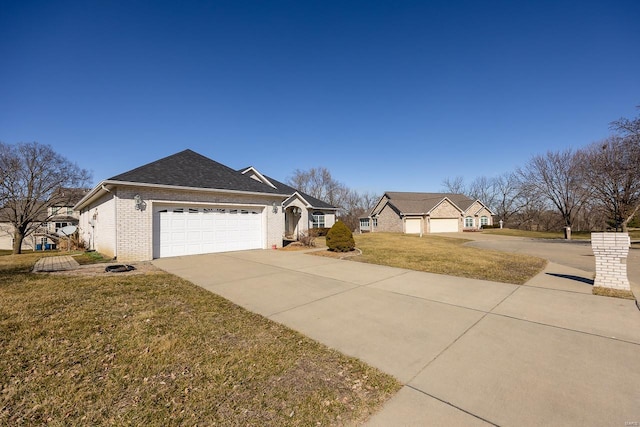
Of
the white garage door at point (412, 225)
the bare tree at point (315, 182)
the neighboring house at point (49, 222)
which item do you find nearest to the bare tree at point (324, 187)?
the bare tree at point (315, 182)

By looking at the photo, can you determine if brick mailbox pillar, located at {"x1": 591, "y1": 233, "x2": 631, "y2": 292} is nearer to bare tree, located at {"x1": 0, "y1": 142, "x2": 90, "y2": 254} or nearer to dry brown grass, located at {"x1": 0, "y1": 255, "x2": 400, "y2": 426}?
dry brown grass, located at {"x1": 0, "y1": 255, "x2": 400, "y2": 426}

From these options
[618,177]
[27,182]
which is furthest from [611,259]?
[27,182]

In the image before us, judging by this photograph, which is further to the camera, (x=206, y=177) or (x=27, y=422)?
(x=206, y=177)

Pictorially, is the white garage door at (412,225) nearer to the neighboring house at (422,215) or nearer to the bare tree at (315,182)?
the neighboring house at (422,215)

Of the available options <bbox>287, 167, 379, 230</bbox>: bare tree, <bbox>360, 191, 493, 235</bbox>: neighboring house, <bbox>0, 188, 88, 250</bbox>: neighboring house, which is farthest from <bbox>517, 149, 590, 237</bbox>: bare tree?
<bbox>0, 188, 88, 250</bbox>: neighboring house

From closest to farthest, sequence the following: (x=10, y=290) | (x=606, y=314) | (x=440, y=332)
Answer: (x=440, y=332) → (x=606, y=314) → (x=10, y=290)

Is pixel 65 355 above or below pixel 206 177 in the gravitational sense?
below

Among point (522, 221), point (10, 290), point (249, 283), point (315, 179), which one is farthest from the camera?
point (315, 179)

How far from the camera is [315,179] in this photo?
48.6 meters

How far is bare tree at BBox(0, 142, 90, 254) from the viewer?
2425 cm

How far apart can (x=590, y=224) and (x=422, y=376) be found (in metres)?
49.1

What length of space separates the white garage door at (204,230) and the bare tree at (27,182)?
2567cm

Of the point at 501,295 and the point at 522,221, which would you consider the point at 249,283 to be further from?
the point at 522,221

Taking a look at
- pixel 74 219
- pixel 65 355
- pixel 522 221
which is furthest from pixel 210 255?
pixel 522 221
